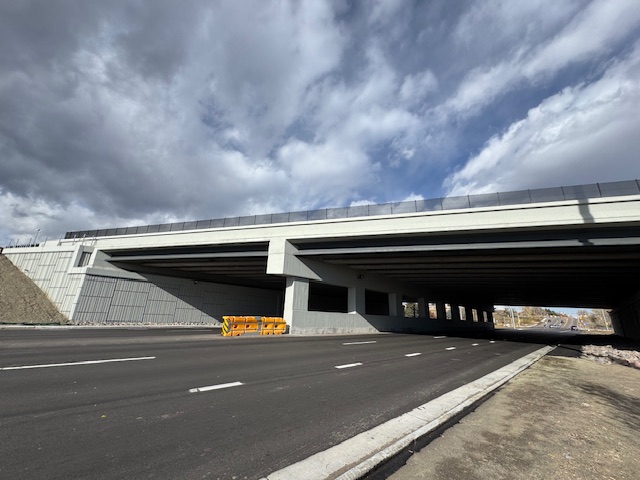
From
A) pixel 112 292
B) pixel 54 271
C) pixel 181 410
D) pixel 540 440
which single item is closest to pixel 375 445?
pixel 540 440

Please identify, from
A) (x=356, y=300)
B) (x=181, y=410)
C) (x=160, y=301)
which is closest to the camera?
(x=181, y=410)

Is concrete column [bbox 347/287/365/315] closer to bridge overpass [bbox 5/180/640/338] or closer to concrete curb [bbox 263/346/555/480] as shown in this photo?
bridge overpass [bbox 5/180/640/338]

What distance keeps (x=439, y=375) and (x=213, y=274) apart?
31472 millimetres

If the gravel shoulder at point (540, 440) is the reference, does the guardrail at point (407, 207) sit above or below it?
above

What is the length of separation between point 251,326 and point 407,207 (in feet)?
44.3

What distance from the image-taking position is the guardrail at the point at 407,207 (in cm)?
1555

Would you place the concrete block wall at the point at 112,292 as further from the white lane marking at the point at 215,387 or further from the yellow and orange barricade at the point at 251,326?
the white lane marking at the point at 215,387

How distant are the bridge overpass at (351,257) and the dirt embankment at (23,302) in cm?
91

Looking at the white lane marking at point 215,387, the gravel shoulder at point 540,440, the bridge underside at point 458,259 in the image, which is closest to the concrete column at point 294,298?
the bridge underside at point 458,259

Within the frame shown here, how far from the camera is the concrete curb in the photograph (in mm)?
2959

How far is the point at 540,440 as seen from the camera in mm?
4156

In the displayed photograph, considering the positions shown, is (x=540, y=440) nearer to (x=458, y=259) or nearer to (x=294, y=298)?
(x=294, y=298)

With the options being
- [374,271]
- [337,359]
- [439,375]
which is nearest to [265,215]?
[374,271]

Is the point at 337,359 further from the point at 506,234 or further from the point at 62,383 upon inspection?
the point at 506,234
